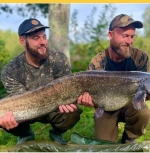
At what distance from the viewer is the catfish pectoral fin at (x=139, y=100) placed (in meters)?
2.89

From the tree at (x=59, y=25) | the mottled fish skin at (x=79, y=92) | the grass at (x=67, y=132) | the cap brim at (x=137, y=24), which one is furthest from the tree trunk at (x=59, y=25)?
the mottled fish skin at (x=79, y=92)

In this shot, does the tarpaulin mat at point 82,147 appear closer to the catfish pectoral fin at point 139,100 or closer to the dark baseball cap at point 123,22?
the catfish pectoral fin at point 139,100

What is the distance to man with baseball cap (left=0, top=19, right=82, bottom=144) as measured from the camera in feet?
11.3

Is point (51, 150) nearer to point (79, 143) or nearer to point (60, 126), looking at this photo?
point (79, 143)

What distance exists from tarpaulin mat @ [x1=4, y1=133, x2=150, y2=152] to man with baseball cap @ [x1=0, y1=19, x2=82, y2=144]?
0.38m

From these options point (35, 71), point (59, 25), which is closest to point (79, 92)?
point (35, 71)

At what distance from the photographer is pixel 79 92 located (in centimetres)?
309

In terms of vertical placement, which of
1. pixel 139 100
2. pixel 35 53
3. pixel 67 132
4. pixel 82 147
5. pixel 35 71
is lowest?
pixel 67 132

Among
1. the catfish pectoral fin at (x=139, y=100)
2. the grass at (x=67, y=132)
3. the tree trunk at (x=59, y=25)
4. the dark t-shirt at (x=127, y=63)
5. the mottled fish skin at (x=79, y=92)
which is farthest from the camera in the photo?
the tree trunk at (x=59, y=25)

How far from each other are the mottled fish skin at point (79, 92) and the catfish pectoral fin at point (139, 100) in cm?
9

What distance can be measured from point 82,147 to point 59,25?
507cm

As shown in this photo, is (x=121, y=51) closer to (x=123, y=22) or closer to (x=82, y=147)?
(x=123, y=22)

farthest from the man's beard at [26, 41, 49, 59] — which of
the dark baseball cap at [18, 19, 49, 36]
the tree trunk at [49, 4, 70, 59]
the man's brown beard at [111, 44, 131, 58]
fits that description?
the tree trunk at [49, 4, 70, 59]

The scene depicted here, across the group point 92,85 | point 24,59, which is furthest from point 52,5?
point 92,85
